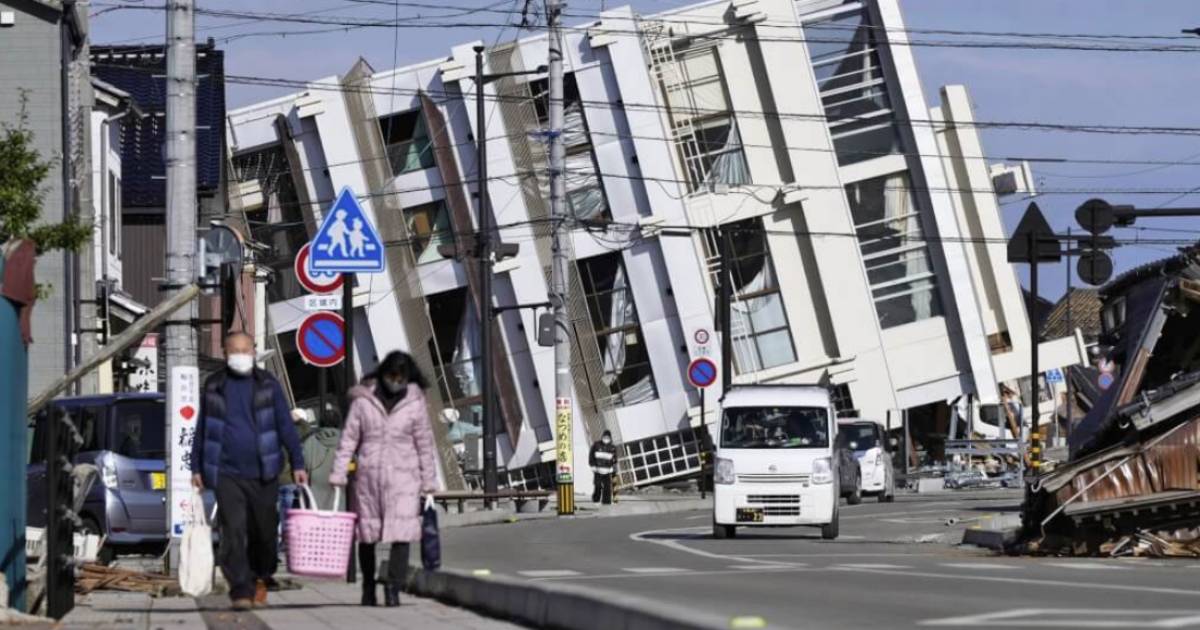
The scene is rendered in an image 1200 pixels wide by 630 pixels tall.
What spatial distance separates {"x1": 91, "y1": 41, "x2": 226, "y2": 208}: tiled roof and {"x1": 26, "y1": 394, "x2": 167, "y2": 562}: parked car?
2228 cm

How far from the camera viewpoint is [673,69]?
5888 cm

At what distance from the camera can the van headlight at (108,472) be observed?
2369cm

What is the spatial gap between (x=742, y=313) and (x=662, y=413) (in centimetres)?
364

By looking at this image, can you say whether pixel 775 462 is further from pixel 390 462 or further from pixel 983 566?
pixel 390 462

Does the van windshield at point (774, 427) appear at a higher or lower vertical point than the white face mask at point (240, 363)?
higher

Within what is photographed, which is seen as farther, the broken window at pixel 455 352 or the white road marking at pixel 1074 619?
the broken window at pixel 455 352

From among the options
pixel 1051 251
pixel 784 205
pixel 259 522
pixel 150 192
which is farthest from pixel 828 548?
pixel 784 205

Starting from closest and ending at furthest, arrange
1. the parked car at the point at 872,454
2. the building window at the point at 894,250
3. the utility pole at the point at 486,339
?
the utility pole at the point at 486,339, the parked car at the point at 872,454, the building window at the point at 894,250

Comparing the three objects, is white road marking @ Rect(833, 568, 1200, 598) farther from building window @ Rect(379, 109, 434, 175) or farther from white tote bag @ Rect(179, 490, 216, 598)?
building window @ Rect(379, 109, 434, 175)

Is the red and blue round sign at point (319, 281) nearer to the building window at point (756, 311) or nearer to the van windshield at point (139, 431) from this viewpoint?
the van windshield at point (139, 431)

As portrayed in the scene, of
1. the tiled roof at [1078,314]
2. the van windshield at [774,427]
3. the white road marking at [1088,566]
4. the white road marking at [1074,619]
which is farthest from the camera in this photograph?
the tiled roof at [1078,314]

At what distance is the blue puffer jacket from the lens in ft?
47.3

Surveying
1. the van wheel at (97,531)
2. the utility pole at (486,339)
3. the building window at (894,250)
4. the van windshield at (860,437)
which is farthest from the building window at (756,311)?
the van wheel at (97,531)

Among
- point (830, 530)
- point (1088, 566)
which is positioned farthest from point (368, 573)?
point (830, 530)
